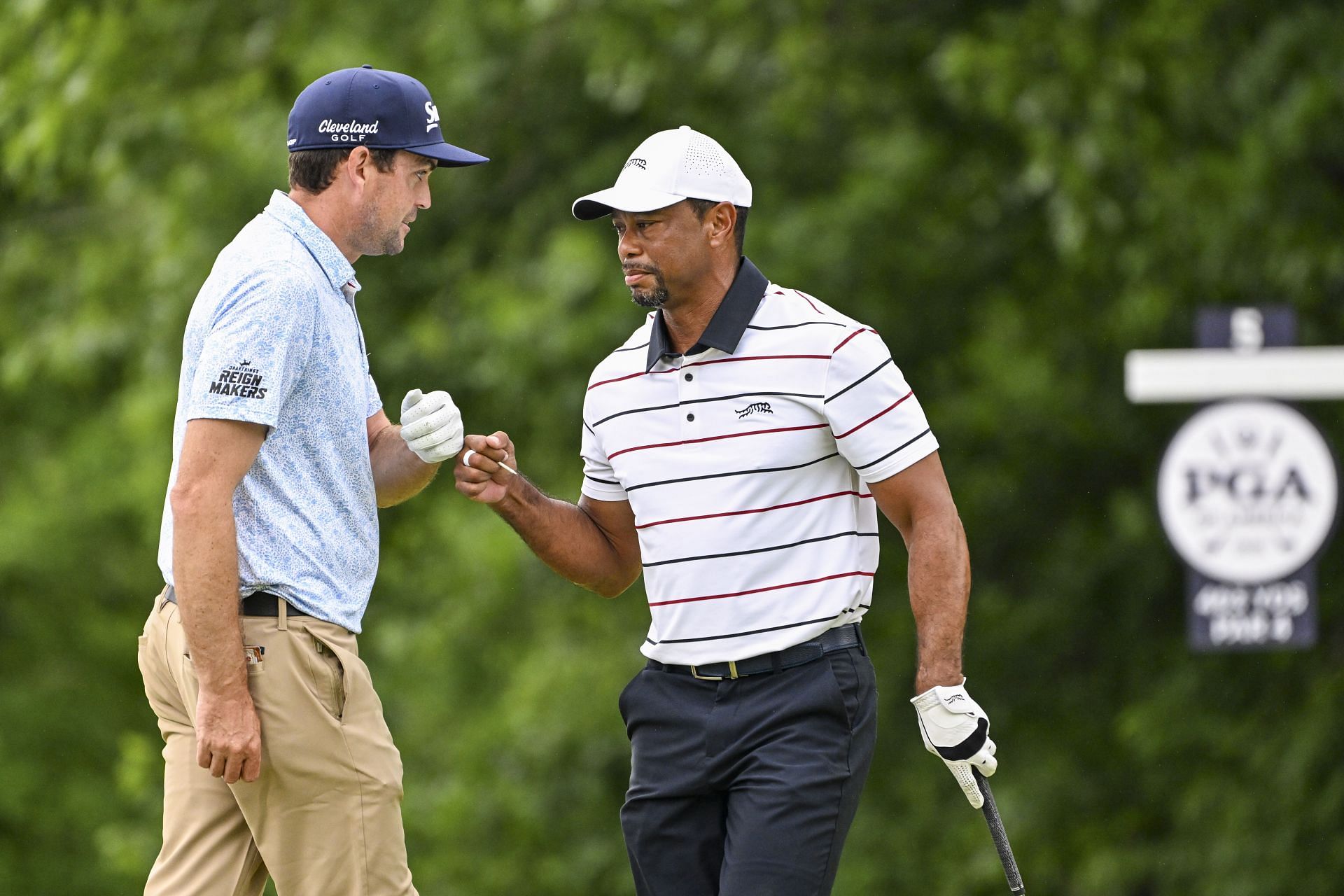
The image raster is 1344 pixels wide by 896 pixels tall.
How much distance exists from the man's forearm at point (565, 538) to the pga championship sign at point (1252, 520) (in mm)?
3655

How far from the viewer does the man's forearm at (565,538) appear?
12.9 feet

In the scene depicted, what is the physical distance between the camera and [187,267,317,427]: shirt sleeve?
10.4 ft

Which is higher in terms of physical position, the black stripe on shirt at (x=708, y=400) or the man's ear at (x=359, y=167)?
the man's ear at (x=359, y=167)

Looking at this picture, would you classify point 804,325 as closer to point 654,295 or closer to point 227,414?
point 654,295

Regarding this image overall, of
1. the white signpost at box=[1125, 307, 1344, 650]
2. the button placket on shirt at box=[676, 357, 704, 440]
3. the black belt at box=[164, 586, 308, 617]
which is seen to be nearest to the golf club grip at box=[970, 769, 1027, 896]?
the button placket on shirt at box=[676, 357, 704, 440]

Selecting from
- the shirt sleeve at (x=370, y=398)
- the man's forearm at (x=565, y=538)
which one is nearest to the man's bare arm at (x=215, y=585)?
the shirt sleeve at (x=370, y=398)

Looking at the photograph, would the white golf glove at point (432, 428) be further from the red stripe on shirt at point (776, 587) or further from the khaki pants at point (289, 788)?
the red stripe on shirt at point (776, 587)

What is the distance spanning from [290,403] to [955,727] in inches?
→ 52.4

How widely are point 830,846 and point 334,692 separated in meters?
0.94

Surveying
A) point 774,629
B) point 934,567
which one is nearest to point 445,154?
point 774,629

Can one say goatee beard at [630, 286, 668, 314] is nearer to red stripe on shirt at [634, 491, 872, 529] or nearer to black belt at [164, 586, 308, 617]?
red stripe on shirt at [634, 491, 872, 529]

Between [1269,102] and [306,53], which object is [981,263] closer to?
[1269,102]

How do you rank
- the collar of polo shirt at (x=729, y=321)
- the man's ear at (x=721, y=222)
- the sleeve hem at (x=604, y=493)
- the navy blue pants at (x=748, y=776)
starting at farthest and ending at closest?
the sleeve hem at (x=604, y=493)
the man's ear at (x=721, y=222)
the collar of polo shirt at (x=729, y=321)
the navy blue pants at (x=748, y=776)

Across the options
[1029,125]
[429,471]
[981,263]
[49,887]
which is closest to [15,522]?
[49,887]
